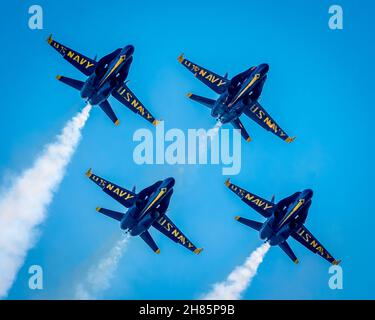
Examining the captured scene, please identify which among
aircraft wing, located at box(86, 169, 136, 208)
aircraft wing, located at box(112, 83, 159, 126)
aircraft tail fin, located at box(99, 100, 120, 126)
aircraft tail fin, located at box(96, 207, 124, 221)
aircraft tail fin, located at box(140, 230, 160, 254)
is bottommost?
aircraft tail fin, located at box(140, 230, 160, 254)

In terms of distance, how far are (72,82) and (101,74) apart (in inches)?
142

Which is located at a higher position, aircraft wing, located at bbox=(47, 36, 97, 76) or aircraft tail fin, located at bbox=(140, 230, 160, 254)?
aircraft wing, located at bbox=(47, 36, 97, 76)

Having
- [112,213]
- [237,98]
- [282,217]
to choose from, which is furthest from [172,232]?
[237,98]

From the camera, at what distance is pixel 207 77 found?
95625 mm

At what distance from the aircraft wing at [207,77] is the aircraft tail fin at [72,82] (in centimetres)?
1402

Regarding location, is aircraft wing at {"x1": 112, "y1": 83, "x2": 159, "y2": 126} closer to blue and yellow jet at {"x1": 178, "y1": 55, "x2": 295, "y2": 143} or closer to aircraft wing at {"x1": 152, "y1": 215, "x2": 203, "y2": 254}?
blue and yellow jet at {"x1": 178, "y1": 55, "x2": 295, "y2": 143}

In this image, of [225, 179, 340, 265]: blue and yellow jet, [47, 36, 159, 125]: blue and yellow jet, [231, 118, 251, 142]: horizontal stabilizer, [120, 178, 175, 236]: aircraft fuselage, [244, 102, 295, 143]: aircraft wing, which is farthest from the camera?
[244, 102, 295, 143]: aircraft wing

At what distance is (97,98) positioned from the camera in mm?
89875

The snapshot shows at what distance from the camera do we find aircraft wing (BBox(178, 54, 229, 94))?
94.1 metres

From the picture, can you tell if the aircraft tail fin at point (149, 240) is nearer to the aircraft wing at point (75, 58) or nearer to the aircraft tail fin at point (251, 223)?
the aircraft tail fin at point (251, 223)

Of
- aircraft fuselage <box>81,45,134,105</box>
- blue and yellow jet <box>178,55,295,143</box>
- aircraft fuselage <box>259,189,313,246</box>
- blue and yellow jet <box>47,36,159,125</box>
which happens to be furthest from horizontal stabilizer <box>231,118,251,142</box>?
aircraft fuselage <box>81,45,134,105</box>

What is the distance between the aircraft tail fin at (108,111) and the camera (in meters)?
92.6

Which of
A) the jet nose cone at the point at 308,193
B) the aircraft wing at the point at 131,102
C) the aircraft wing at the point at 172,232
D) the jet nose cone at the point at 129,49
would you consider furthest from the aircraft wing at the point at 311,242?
the jet nose cone at the point at 129,49

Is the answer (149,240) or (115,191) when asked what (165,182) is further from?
(149,240)
